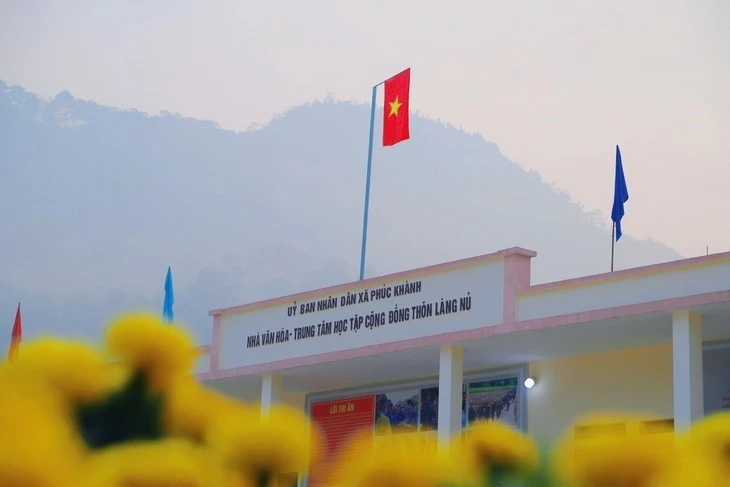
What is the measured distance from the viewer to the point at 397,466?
3.93 feet

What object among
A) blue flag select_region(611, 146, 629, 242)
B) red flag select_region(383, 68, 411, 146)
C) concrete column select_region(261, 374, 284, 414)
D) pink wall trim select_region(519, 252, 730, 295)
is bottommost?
concrete column select_region(261, 374, 284, 414)

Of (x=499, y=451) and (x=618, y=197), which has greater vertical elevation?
(x=618, y=197)

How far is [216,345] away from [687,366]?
7.68 meters

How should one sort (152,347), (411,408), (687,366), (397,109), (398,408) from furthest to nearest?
1. (397,109)
2. (398,408)
3. (411,408)
4. (687,366)
5. (152,347)

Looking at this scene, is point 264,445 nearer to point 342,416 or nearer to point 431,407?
point 431,407

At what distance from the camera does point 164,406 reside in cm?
148

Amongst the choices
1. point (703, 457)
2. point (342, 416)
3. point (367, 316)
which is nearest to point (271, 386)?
point (342, 416)

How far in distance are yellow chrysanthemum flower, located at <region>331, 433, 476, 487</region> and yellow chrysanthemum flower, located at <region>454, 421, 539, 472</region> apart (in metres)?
0.08

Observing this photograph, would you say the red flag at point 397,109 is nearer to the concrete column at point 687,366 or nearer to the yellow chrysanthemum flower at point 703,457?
the concrete column at point 687,366

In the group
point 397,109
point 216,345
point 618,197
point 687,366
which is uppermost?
point 397,109

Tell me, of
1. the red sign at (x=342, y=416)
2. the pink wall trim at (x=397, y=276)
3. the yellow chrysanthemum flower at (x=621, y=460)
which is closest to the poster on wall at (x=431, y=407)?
the red sign at (x=342, y=416)

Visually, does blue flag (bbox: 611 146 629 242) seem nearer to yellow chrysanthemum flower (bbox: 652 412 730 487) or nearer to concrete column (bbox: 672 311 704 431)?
concrete column (bbox: 672 311 704 431)

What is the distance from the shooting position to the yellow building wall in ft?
40.0

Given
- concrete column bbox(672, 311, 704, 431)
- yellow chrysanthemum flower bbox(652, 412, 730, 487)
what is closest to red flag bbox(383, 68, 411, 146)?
concrete column bbox(672, 311, 704, 431)
